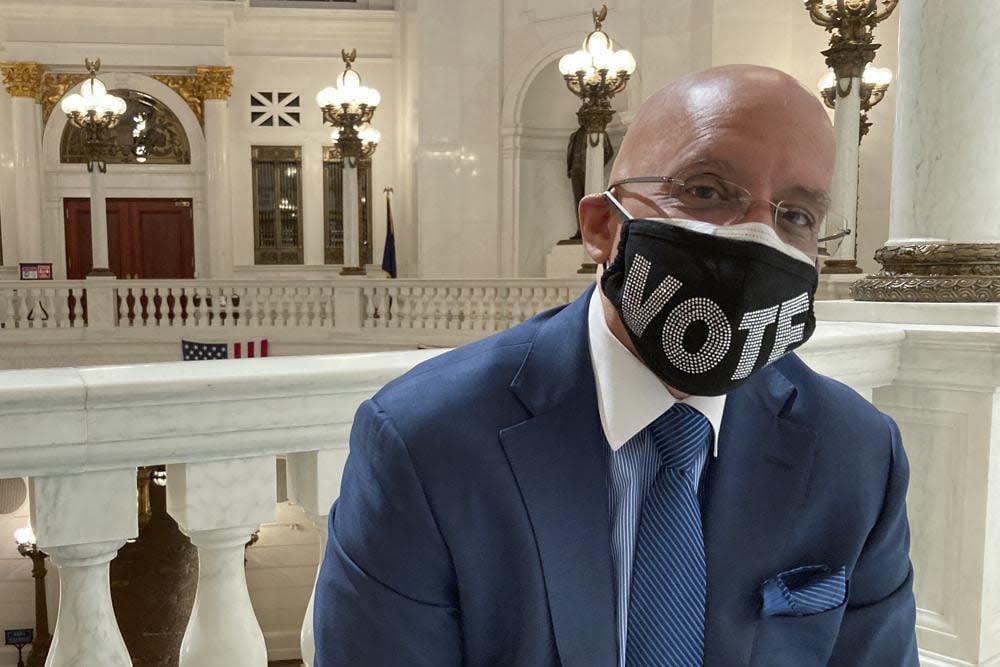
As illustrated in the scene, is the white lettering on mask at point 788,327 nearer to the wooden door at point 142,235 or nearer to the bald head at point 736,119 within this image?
the bald head at point 736,119

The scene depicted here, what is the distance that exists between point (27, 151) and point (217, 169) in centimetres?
367

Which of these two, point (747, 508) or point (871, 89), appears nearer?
point (747, 508)

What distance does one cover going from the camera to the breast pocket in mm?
1300

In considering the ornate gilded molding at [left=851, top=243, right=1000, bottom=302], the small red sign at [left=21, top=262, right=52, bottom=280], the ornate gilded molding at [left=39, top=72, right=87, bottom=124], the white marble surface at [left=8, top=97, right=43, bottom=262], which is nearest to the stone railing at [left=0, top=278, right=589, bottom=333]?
the small red sign at [left=21, top=262, right=52, bottom=280]

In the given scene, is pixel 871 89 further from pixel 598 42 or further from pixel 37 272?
pixel 37 272

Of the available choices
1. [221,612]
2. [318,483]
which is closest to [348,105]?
[318,483]

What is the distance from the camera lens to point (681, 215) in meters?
1.23

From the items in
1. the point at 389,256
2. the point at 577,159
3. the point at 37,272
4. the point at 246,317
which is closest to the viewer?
the point at 246,317

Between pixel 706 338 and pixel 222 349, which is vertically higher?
pixel 706 338

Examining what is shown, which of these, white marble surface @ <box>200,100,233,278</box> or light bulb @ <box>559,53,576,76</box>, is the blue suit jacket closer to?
light bulb @ <box>559,53,576,76</box>

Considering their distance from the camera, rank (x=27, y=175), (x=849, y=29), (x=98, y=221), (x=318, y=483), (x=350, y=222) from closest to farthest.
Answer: (x=318, y=483) < (x=849, y=29) < (x=98, y=221) < (x=350, y=222) < (x=27, y=175)

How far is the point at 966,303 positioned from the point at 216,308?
13311 mm

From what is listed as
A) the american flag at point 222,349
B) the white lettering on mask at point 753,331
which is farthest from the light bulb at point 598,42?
the white lettering on mask at point 753,331

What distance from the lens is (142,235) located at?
19.8 m
